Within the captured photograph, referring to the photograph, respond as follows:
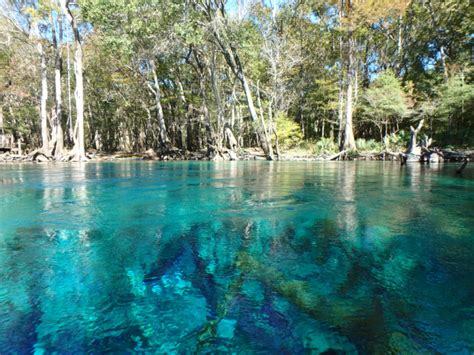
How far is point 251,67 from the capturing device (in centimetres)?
2697

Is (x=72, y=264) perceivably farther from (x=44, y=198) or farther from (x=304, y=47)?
(x=304, y=47)

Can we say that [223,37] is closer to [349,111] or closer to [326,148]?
[349,111]

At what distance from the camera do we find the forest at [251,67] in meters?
22.0

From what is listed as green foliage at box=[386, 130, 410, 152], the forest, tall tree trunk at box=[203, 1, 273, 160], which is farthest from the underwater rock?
green foliage at box=[386, 130, 410, 152]

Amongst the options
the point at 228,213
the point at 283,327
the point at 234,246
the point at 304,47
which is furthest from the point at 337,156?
the point at 283,327

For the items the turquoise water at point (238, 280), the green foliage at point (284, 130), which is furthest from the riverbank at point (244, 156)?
the turquoise water at point (238, 280)

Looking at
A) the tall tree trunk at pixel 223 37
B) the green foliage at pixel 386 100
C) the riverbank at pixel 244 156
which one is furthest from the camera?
the green foliage at pixel 386 100

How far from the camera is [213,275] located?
3.09 metres

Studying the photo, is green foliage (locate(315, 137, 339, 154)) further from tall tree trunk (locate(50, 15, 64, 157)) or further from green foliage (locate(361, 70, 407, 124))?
tall tree trunk (locate(50, 15, 64, 157))

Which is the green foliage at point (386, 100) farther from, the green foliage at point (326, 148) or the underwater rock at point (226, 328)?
the underwater rock at point (226, 328)

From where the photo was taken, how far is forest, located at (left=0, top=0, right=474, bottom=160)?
2205 centimetres

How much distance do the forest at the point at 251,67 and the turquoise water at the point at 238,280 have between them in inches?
663

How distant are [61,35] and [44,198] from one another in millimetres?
23522

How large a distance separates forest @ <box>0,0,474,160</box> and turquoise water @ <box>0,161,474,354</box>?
1685cm
